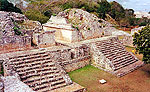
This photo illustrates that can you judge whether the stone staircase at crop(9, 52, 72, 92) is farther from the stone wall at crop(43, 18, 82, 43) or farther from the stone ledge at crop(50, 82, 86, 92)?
the stone wall at crop(43, 18, 82, 43)

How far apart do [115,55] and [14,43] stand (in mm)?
6637

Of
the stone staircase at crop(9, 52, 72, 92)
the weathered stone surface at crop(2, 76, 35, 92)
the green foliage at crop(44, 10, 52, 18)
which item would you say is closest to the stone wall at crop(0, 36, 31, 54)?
the stone staircase at crop(9, 52, 72, 92)

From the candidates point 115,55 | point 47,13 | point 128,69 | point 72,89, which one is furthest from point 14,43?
point 47,13

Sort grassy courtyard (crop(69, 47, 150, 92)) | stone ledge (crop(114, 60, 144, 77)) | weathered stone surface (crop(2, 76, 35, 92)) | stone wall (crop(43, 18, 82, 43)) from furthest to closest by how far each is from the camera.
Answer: stone wall (crop(43, 18, 82, 43)) < stone ledge (crop(114, 60, 144, 77)) < grassy courtyard (crop(69, 47, 150, 92)) < weathered stone surface (crop(2, 76, 35, 92))

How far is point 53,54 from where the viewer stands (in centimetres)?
905

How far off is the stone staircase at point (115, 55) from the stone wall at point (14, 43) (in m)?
4.62

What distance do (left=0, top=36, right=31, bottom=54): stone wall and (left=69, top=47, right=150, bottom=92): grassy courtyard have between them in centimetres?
328

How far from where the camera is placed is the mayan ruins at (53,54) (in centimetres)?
716

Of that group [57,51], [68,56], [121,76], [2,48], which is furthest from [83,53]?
[2,48]

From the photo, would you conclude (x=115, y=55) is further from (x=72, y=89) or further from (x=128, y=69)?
(x=72, y=89)

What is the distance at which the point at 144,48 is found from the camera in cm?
832

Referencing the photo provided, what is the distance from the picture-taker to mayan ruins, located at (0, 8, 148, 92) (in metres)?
Answer: 7.16

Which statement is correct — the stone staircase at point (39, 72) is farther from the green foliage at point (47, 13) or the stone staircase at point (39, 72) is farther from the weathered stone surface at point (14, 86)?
the green foliage at point (47, 13)

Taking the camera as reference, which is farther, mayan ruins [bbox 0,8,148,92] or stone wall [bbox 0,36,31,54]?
stone wall [bbox 0,36,31,54]
